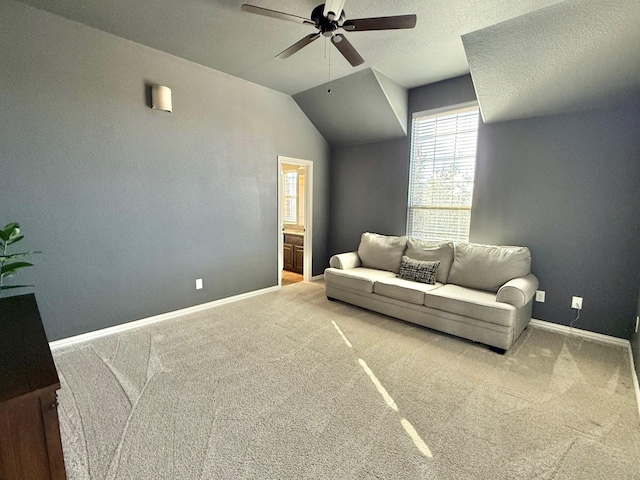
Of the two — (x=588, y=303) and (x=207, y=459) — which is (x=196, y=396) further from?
(x=588, y=303)

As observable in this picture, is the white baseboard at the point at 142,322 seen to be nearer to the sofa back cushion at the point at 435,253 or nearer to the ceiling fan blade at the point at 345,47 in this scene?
the sofa back cushion at the point at 435,253

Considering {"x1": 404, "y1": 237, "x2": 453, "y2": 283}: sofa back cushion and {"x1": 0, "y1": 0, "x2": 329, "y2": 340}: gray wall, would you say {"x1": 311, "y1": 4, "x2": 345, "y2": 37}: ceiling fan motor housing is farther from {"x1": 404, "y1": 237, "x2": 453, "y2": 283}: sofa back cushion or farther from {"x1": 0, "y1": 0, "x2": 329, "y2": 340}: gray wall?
Result: {"x1": 404, "y1": 237, "x2": 453, "y2": 283}: sofa back cushion

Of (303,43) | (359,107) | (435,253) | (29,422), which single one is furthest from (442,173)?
(29,422)

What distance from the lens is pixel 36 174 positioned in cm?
256

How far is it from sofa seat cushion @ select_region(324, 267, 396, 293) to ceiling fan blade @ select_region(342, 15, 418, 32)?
250 cm

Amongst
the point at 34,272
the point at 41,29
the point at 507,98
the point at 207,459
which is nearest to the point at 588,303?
the point at 507,98

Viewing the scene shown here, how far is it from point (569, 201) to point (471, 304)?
5.11ft

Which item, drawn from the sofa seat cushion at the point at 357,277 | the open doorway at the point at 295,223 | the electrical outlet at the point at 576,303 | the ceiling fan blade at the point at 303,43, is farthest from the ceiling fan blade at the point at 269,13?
the electrical outlet at the point at 576,303

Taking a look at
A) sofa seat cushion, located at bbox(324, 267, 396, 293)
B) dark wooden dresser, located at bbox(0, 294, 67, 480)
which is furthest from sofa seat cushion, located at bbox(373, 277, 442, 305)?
dark wooden dresser, located at bbox(0, 294, 67, 480)

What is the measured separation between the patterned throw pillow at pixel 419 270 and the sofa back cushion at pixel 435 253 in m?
0.07

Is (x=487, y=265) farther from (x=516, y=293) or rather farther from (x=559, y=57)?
(x=559, y=57)

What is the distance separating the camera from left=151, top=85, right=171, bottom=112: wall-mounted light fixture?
3057mm

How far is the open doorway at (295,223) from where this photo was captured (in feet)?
15.2

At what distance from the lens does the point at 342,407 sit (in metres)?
1.98
